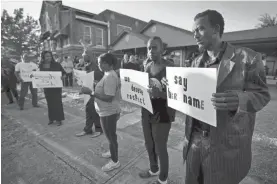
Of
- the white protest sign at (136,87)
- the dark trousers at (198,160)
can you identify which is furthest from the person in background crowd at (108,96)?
the dark trousers at (198,160)

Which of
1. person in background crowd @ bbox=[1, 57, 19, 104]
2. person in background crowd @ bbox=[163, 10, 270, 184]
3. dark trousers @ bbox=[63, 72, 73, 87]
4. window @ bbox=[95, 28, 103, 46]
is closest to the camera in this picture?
person in background crowd @ bbox=[163, 10, 270, 184]

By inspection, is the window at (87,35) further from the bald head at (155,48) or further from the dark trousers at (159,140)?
the dark trousers at (159,140)

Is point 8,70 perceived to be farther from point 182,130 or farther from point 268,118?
point 268,118

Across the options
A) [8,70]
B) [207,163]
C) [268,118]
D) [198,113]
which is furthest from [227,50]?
[8,70]

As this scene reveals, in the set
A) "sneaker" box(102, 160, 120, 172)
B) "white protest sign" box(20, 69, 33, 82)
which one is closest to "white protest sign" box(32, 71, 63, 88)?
"white protest sign" box(20, 69, 33, 82)

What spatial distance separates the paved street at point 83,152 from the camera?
231 centimetres

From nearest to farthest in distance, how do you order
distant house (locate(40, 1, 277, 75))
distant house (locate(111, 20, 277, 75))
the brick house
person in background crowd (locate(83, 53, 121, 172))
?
person in background crowd (locate(83, 53, 121, 172)) → distant house (locate(111, 20, 277, 75)) → distant house (locate(40, 1, 277, 75)) → the brick house

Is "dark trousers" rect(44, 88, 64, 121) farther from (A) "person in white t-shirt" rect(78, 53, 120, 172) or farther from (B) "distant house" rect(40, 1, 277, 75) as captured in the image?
(B) "distant house" rect(40, 1, 277, 75)

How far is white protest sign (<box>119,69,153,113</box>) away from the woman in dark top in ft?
9.26

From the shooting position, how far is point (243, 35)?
9.65 metres

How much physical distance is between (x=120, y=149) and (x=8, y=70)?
21.2ft

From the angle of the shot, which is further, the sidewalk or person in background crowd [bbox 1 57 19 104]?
person in background crowd [bbox 1 57 19 104]

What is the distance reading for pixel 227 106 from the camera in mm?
971

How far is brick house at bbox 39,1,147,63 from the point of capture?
18.4 meters
